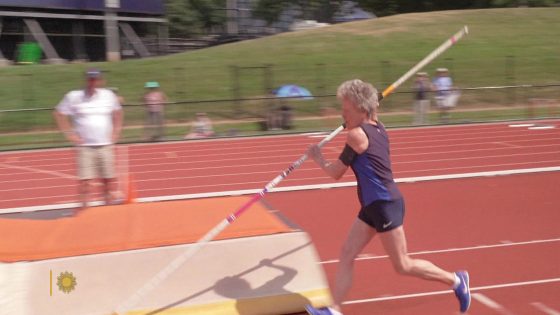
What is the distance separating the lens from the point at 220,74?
1319 inches

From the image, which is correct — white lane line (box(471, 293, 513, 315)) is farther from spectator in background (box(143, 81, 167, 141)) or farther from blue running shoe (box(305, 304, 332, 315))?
spectator in background (box(143, 81, 167, 141))

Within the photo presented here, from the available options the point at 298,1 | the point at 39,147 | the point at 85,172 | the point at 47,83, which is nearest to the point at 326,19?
the point at 298,1

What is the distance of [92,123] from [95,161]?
46 centimetres

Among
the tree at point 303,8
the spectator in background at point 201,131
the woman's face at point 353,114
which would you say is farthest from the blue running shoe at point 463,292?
the tree at point 303,8

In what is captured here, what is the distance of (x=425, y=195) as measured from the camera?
9750 mm

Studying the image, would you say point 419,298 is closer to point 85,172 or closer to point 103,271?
point 103,271

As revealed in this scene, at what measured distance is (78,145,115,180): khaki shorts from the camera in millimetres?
7938

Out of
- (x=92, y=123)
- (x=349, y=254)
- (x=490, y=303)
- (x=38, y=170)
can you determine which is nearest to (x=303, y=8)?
(x=38, y=170)

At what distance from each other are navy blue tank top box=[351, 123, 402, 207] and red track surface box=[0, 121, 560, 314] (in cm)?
118

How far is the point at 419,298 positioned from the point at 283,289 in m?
1.23

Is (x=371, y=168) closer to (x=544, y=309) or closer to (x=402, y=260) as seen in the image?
(x=402, y=260)

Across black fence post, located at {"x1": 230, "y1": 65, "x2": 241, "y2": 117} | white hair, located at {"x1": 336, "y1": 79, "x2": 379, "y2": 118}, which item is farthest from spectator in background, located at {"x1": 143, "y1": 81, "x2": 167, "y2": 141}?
white hair, located at {"x1": 336, "y1": 79, "x2": 379, "y2": 118}

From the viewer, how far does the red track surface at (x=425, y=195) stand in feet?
18.5

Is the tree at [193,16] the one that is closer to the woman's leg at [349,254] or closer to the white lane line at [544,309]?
the white lane line at [544,309]
